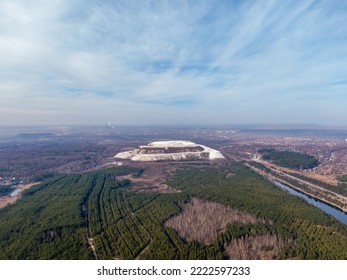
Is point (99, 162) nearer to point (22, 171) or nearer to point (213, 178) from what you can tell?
point (22, 171)

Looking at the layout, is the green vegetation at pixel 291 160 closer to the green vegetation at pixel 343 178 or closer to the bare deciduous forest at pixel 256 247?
the green vegetation at pixel 343 178

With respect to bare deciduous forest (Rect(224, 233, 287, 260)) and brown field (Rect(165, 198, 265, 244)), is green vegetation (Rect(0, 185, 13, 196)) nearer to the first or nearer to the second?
brown field (Rect(165, 198, 265, 244))

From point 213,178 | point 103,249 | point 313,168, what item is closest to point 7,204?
point 103,249

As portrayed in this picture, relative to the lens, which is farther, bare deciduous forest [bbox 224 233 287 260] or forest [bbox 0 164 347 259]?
forest [bbox 0 164 347 259]

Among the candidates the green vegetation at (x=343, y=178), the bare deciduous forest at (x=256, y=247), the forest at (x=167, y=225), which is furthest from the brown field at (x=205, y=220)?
the green vegetation at (x=343, y=178)

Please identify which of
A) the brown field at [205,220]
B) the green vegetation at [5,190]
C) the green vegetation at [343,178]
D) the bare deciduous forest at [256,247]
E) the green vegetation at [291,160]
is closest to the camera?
the bare deciduous forest at [256,247]

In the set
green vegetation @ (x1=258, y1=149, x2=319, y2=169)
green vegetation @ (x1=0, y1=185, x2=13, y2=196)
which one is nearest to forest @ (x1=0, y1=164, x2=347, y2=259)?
green vegetation @ (x1=0, y1=185, x2=13, y2=196)
